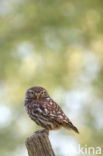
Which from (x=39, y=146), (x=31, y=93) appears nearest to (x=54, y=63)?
(x=31, y=93)

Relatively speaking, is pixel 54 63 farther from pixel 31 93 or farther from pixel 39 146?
pixel 39 146

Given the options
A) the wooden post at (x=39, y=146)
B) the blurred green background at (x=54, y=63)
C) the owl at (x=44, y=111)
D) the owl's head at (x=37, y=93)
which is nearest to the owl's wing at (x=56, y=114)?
the owl at (x=44, y=111)

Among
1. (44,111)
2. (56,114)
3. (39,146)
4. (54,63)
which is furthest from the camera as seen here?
(54,63)

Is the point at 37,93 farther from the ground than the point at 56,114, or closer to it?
farther from the ground

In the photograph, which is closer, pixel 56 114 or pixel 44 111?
pixel 56 114

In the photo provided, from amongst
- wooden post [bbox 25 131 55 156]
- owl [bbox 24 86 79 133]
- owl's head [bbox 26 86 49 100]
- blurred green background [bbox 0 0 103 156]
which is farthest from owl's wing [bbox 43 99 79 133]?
blurred green background [bbox 0 0 103 156]

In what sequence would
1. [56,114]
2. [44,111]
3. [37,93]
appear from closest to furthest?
[56,114] → [44,111] → [37,93]

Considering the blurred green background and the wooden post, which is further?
the blurred green background

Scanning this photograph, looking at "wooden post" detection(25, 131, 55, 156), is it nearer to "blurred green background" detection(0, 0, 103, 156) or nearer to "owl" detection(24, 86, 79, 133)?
"owl" detection(24, 86, 79, 133)

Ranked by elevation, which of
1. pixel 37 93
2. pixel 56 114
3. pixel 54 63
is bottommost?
pixel 56 114
